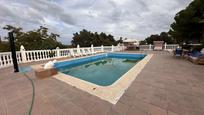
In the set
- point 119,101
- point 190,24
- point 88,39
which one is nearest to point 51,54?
point 119,101

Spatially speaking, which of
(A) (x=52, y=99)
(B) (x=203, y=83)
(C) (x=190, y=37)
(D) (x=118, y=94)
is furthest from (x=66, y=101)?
(C) (x=190, y=37)

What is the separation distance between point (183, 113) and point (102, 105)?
135 cm

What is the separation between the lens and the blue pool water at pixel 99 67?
5248 mm

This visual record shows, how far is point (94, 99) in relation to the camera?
2.26 metres

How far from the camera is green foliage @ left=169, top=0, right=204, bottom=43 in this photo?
6590 mm

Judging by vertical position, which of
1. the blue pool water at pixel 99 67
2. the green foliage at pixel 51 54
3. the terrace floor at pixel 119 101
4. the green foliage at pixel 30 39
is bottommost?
the blue pool water at pixel 99 67

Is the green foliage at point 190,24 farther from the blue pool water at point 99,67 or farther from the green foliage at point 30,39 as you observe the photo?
the green foliage at point 30,39

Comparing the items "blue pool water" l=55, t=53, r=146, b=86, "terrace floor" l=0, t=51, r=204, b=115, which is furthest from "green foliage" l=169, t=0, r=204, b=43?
"terrace floor" l=0, t=51, r=204, b=115

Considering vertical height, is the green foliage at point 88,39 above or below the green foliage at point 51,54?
above

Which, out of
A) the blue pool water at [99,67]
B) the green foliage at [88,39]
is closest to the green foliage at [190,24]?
the blue pool water at [99,67]

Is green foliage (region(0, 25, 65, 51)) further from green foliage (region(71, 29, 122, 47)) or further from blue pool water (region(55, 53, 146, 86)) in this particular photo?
green foliage (region(71, 29, 122, 47))

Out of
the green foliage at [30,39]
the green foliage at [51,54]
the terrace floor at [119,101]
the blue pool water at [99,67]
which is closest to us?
the terrace floor at [119,101]

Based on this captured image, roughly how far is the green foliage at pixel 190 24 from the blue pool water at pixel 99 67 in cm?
353

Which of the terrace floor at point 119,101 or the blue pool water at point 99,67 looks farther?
Answer: the blue pool water at point 99,67
